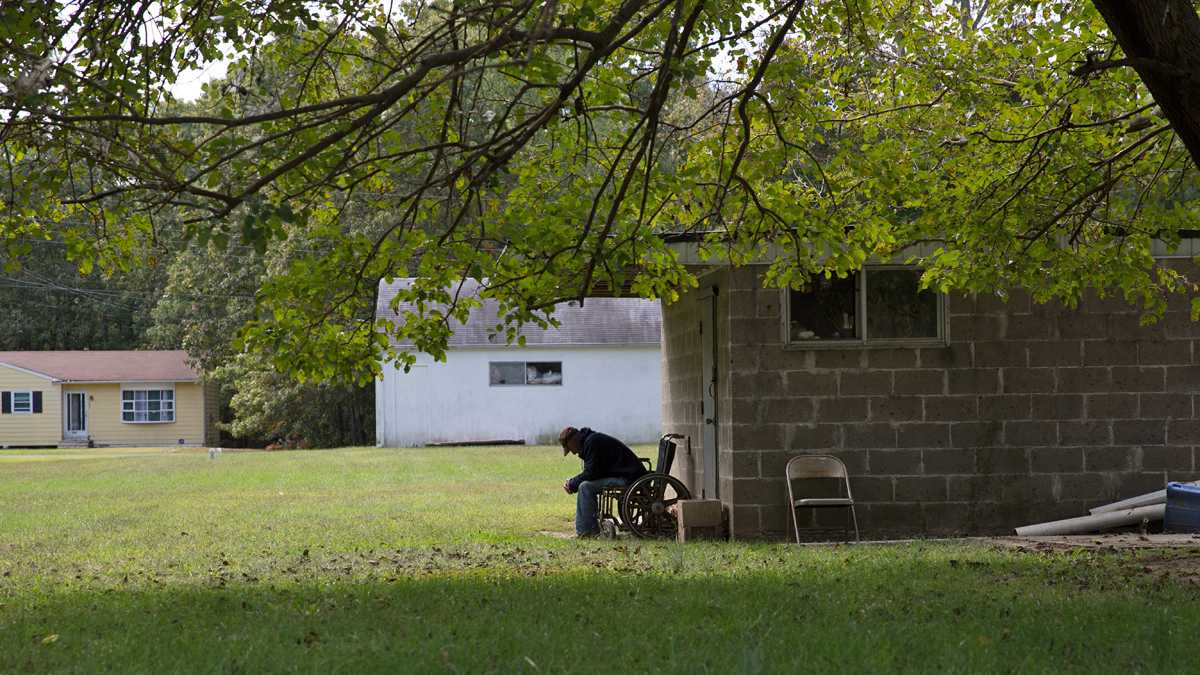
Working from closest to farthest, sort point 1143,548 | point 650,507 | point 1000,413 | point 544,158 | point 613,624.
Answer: point 613,624
point 544,158
point 1143,548
point 1000,413
point 650,507

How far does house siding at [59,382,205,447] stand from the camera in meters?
50.6

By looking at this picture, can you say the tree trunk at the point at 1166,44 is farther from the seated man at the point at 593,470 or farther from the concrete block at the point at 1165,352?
the seated man at the point at 593,470

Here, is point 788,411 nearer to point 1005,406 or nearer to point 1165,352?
point 1005,406

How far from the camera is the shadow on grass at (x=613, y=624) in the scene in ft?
22.6

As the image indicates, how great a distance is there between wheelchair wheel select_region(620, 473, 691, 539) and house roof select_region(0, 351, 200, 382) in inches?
1503

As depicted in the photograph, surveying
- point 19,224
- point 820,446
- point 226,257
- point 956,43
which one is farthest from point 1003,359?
point 226,257

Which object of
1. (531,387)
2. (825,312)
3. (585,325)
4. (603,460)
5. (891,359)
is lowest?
(603,460)

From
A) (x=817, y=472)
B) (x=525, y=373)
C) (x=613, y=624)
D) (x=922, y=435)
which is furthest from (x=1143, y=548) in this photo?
(x=525, y=373)

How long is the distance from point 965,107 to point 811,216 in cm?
384

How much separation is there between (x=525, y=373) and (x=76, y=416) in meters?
20.4

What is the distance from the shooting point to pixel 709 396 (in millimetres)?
15281

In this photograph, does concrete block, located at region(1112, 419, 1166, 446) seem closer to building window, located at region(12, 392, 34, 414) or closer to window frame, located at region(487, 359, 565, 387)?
window frame, located at region(487, 359, 565, 387)

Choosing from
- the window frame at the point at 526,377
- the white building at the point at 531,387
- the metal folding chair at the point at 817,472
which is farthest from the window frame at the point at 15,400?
the metal folding chair at the point at 817,472

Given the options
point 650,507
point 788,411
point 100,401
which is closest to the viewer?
point 788,411
